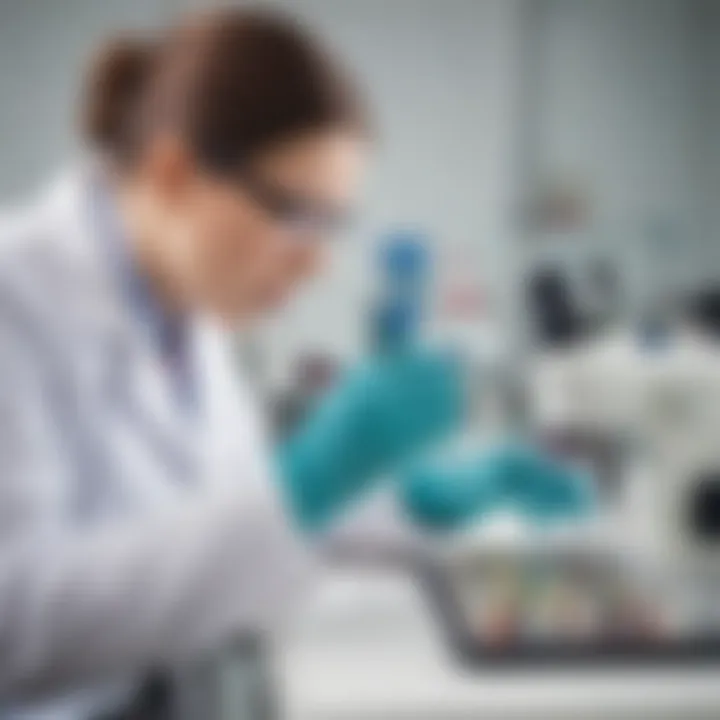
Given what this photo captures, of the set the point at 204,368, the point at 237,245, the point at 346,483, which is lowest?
the point at 346,483

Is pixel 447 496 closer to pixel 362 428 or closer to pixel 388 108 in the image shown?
pixel 362 428

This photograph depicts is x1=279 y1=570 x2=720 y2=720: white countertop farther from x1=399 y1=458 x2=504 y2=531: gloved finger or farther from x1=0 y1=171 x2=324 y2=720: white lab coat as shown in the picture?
x1=399 y1=458 x2=504 y2=531: gloved finger

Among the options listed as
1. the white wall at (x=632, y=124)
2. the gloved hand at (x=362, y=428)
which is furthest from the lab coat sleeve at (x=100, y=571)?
the white wall at (x=632, y=124)

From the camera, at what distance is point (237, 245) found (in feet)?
3.67

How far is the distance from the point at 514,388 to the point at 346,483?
A: 199mm

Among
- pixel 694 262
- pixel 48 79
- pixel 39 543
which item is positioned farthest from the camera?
pixel 694 262

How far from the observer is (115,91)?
3.69 ft

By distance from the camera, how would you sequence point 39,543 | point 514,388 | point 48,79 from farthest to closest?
point 514,388 < point 48,79 < point 39,543

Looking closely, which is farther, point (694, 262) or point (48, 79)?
point (694, 262)

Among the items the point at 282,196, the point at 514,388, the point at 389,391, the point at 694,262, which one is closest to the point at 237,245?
the point at 282,196

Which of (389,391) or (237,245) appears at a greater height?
(237,245)

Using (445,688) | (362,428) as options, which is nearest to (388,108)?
(362,428)

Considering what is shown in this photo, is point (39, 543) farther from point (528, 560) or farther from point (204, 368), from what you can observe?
point (528, 560)

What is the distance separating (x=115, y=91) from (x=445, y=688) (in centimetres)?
58
